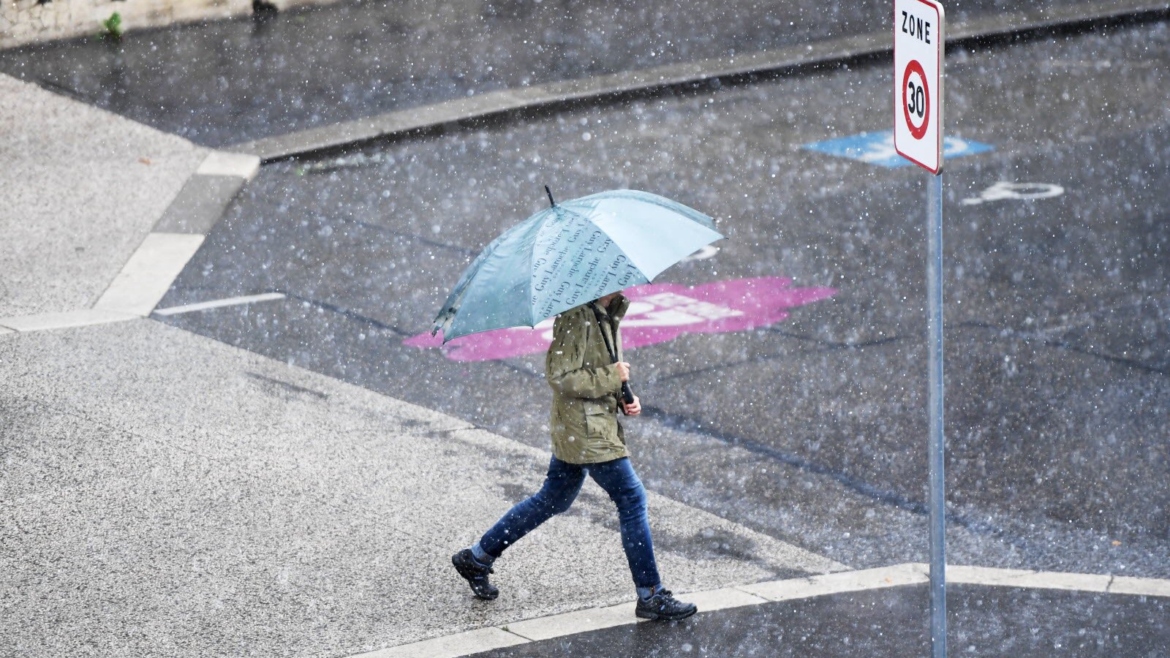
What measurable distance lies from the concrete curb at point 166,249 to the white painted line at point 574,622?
4.98 metres

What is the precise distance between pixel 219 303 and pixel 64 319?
1029mm

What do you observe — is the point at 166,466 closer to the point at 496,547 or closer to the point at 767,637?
the point at 496,547

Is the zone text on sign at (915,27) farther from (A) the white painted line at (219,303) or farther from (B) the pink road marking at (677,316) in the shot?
(A) the white painted line at (219,303)

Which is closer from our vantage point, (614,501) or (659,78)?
(614,501)

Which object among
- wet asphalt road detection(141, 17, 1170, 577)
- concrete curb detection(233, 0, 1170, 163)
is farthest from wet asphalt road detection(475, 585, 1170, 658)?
concrete curb detection(233, 0, 1170, 163)

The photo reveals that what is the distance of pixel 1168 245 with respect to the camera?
37.7ft

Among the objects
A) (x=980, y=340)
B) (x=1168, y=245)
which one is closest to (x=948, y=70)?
(x=1168, y=245)

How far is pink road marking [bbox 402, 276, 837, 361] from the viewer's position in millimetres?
10164

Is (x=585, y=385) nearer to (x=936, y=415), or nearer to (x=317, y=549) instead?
(x=936, y=415)

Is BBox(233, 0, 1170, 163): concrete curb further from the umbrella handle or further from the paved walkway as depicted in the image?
the umbrella handle

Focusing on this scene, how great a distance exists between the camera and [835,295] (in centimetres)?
1076

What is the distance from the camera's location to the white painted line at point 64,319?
10.4 m

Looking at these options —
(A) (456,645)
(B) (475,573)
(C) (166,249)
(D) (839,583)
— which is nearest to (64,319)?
(C) (166,249)

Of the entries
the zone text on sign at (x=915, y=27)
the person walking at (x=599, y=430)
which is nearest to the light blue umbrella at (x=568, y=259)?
the person walking at (x=599, y=430)
